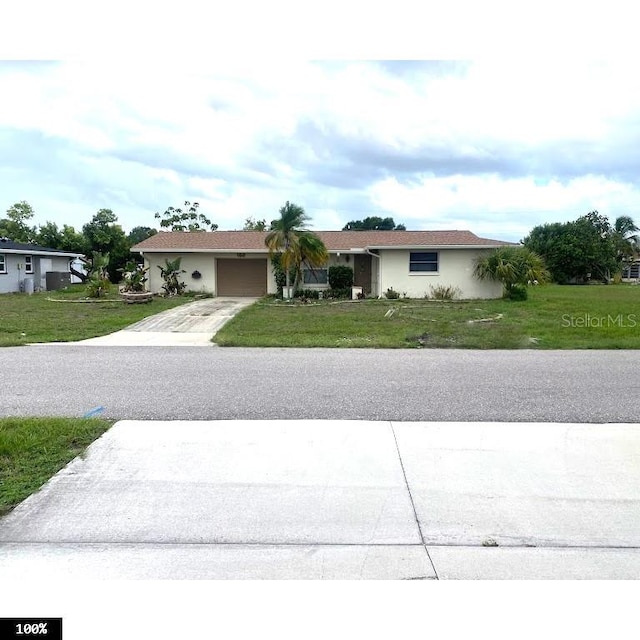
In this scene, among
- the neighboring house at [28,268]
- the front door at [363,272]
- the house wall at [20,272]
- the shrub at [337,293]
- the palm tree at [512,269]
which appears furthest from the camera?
the house wall at [20,272]

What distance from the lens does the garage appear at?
78.1 ft

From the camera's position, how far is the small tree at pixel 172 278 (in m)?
22.6

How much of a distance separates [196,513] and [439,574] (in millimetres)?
1679

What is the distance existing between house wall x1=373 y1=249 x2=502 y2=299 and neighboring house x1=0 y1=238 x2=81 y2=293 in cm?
1815

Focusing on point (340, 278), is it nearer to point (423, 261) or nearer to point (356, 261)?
point (356, 261)

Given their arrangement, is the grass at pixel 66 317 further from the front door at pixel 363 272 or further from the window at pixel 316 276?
the front door at pixel 363 272

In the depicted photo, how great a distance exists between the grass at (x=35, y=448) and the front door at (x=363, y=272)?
60.7 ft

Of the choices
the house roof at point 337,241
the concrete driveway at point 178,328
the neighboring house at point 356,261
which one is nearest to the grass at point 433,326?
the concrete driveway at point 178,328

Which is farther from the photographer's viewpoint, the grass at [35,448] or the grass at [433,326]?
the grass at [433,326]

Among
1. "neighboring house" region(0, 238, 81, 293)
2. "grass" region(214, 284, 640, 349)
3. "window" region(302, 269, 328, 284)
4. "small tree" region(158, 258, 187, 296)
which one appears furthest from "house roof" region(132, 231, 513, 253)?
"neighboring house" region(0, 238, 81, 293)

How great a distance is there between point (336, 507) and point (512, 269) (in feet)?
59.4

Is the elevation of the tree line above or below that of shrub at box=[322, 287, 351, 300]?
above

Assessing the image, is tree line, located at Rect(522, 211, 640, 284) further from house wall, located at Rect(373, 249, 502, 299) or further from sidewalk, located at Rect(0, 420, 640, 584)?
sidewalk, located at Rect(0, 420, 640, 584)

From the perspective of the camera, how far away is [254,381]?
→ 24.0 feet
